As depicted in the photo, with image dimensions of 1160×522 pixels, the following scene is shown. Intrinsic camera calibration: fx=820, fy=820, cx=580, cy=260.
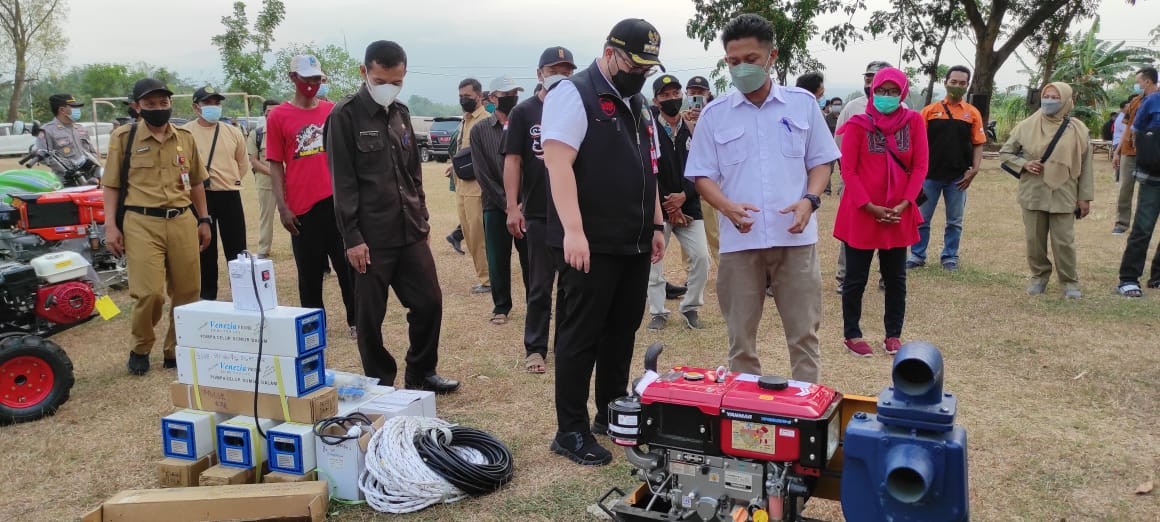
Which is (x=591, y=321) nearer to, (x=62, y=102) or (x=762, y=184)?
(x=762, y=184)

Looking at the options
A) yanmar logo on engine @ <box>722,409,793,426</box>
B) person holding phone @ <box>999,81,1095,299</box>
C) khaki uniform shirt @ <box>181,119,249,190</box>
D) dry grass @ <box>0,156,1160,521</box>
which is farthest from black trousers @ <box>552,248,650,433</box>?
person holding phone @ <box>999,81,1095,299</box>

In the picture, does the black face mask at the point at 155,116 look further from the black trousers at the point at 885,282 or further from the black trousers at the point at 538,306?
the black trousers at the point at 885,282

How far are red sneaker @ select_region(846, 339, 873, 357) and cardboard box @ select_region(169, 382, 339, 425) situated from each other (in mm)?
3545

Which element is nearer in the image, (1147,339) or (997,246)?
(1147,339)

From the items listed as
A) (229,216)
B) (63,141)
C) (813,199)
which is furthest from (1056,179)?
(63,141)

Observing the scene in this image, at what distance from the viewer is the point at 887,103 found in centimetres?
552

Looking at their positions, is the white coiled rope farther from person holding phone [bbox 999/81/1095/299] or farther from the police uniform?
person holding phone [bbox 999/81/1095/299]

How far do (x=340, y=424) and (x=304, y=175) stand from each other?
2622 mm

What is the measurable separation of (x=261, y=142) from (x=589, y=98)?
21.8ft

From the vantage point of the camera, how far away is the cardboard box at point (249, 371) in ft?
12.0

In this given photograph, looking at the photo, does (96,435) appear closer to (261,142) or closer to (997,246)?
(261,142)

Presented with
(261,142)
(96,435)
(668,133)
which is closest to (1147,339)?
(668,133)

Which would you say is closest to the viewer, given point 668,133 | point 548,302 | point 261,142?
point 548,302

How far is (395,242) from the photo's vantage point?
15.3 ft
